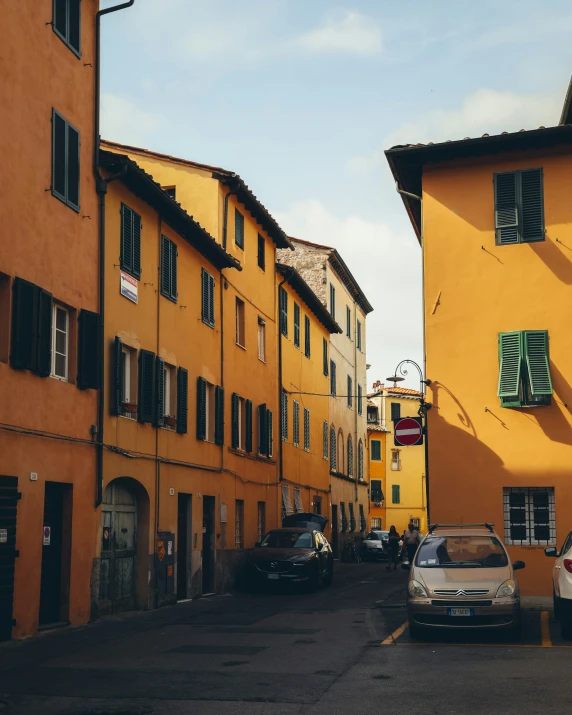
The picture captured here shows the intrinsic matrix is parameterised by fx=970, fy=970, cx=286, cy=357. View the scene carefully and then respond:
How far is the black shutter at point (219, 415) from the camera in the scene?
24.8 metres

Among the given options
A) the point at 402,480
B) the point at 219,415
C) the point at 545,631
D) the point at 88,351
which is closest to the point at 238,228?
the point at 219,415

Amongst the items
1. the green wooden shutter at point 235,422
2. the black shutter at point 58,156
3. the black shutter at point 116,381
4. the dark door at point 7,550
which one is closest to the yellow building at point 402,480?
the green wooden shutter at point 235,422

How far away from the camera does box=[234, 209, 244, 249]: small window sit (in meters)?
27.4

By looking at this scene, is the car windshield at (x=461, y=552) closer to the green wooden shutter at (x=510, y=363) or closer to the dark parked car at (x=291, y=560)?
the green wooden shutter at (x=510, y=363)

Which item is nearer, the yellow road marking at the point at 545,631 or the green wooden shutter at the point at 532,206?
the yellow road marking at the point at 545,631

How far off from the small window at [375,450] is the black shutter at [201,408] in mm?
52176

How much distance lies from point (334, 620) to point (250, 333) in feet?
42.3

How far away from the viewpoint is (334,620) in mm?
17078

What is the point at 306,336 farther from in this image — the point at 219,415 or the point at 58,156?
the point at 58,156

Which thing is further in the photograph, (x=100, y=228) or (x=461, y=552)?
(x=100, y=228)

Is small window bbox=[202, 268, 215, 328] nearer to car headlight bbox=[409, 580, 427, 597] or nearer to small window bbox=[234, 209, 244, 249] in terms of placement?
small window bbox=[234, 209, 244, 249]

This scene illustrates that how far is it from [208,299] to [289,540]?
22.0ft

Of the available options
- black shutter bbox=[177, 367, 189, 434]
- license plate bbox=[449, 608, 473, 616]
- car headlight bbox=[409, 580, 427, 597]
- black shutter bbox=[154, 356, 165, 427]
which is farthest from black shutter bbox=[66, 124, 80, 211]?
license plate bbox=[449, 608, 473, 616]

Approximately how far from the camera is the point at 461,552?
49.1 feet
